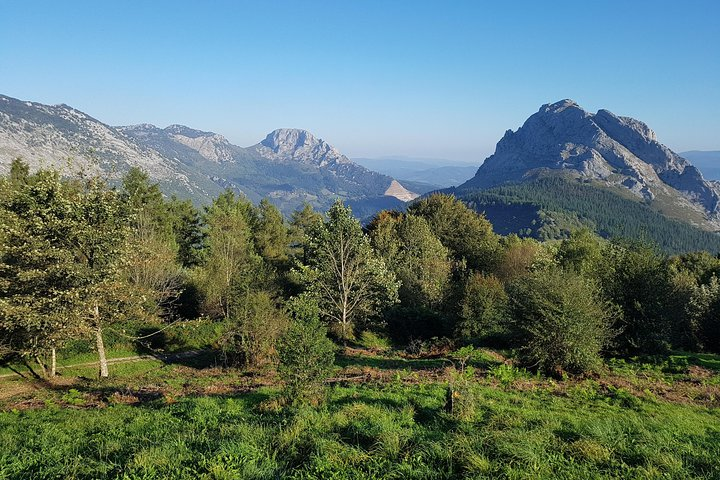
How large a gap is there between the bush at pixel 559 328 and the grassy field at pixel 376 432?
6.13 ft

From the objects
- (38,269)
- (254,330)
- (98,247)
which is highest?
(98,247)

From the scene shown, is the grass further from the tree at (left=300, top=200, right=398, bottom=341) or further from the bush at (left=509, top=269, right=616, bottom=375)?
the tree at (left=300, top=200, right=398, bottom=341)

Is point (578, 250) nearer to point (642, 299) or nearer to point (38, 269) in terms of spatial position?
point (642, 299)

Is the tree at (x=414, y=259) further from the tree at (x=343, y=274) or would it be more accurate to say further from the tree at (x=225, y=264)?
the tree at (x=225, y=264)

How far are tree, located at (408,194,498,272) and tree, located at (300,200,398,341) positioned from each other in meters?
26.8

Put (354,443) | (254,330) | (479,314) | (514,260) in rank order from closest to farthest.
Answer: (354,443) < (254,330) < (479,314) < (514,260)

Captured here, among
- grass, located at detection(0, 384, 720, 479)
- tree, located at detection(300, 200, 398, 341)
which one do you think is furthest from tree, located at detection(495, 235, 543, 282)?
grass, located at detection(0, 384, 720, 479)

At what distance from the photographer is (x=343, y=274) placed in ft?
126

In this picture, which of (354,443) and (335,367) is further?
(335,367)

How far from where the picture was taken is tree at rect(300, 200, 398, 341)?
37781mm

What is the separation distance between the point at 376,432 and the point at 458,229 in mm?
59425

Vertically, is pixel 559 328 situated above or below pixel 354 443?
above

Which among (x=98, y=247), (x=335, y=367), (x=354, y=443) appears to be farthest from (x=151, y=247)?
(x=354, y=443)

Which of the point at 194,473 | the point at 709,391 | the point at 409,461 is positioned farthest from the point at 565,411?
the point at 194,473
